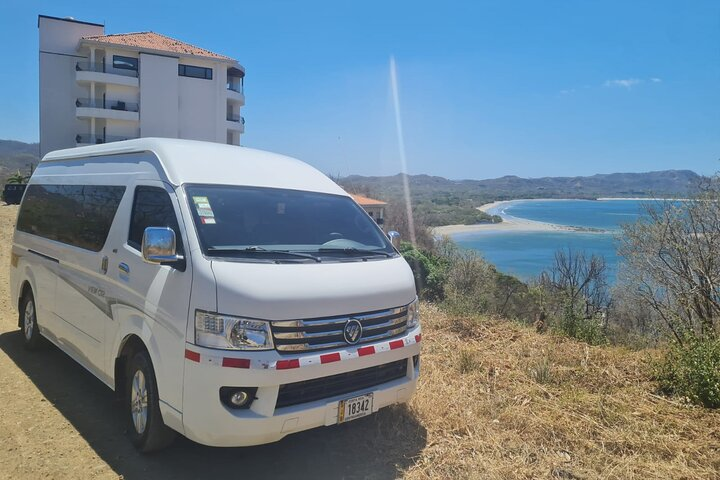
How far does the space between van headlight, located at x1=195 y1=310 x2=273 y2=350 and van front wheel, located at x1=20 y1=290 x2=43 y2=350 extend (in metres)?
4.08

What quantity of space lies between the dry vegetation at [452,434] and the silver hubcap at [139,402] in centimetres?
24

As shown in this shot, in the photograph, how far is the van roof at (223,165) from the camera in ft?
13.5

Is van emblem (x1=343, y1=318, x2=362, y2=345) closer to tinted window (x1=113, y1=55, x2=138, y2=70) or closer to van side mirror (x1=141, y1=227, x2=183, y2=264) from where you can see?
van side mirror (x1=141, y1=227, x2=183, y2=264)

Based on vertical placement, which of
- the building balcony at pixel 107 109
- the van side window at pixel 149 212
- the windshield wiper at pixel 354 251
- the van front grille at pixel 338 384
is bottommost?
the van front grille at pixel 338 384

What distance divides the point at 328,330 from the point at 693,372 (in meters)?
3.68

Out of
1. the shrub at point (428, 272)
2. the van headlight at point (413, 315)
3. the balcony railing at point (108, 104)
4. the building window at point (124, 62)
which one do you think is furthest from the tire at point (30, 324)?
the building window at point (124, 62)

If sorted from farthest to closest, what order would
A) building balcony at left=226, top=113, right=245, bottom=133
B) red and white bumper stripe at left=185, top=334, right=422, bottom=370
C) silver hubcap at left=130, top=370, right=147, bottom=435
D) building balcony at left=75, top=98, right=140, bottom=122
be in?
1. building balcony at left=226, top=113, right=245, bottom=133
2. building balcony at left=75, top=98, right=140, bottom=122
3. silver hubcap at left=130, top=370, right=147, bottom=435
4. red and white bumper stripe at left=185, top=334, right=422, bottom=370

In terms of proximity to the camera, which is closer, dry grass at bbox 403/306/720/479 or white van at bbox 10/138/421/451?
white van at bbox 10/138/421/451

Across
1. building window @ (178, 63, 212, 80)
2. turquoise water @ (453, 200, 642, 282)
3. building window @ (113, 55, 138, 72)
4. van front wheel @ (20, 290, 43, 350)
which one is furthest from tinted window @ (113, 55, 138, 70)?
turquoise water @ (453, 200, 642, 282)

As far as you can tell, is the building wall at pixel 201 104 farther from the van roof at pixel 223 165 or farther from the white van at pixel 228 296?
the white van at pixel 228 296

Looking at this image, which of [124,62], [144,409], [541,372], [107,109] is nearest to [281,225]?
[144,409]

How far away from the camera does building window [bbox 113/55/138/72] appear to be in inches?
1823

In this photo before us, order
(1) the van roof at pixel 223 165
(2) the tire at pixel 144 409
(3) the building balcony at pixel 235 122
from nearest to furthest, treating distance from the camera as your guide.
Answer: (2) the tire at pixel 144 409 → (1) the van roof at pixel 223 165 → (3) the building balcony at pixel 235 122

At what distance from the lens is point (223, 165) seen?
4406 millimetres
